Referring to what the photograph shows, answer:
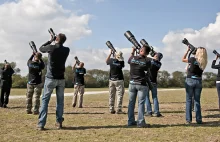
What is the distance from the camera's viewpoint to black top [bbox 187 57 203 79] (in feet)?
31.2

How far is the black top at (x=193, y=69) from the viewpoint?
9500mm

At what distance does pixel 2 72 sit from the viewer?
15789mm

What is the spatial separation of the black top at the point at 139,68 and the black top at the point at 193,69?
1.49 meters

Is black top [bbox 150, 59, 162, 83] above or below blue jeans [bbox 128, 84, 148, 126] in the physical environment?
above

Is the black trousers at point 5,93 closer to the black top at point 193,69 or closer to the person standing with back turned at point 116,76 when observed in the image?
the person standing with back turned at point 116,76

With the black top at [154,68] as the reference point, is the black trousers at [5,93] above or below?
below

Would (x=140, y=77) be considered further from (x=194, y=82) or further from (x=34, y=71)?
(x=34, y=71)

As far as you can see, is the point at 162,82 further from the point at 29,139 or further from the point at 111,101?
the point at 29,139

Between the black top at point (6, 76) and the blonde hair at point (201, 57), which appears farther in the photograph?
the black top at point (6, 76)

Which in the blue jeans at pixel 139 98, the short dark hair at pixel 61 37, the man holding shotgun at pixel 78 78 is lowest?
the blue jeans at pixel 139 98

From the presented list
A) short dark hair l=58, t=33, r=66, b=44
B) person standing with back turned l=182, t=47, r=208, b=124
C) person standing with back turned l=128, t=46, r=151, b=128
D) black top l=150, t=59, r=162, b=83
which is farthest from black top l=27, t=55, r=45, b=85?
person standing with back turned l=182, t=47, r=208, b=124

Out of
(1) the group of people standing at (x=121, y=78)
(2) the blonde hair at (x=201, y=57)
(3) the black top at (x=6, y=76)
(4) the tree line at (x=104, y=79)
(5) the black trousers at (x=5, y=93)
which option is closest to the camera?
(1) the group of people standing at (x=121, y=78)

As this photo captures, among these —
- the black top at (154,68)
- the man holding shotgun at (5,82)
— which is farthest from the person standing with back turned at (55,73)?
the man holding shotgun at (5,82)

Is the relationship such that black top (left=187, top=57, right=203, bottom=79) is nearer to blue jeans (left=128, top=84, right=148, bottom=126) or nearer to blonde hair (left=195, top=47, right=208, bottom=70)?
blonde hair (left=195, top=47, right=208, bottom=70)
